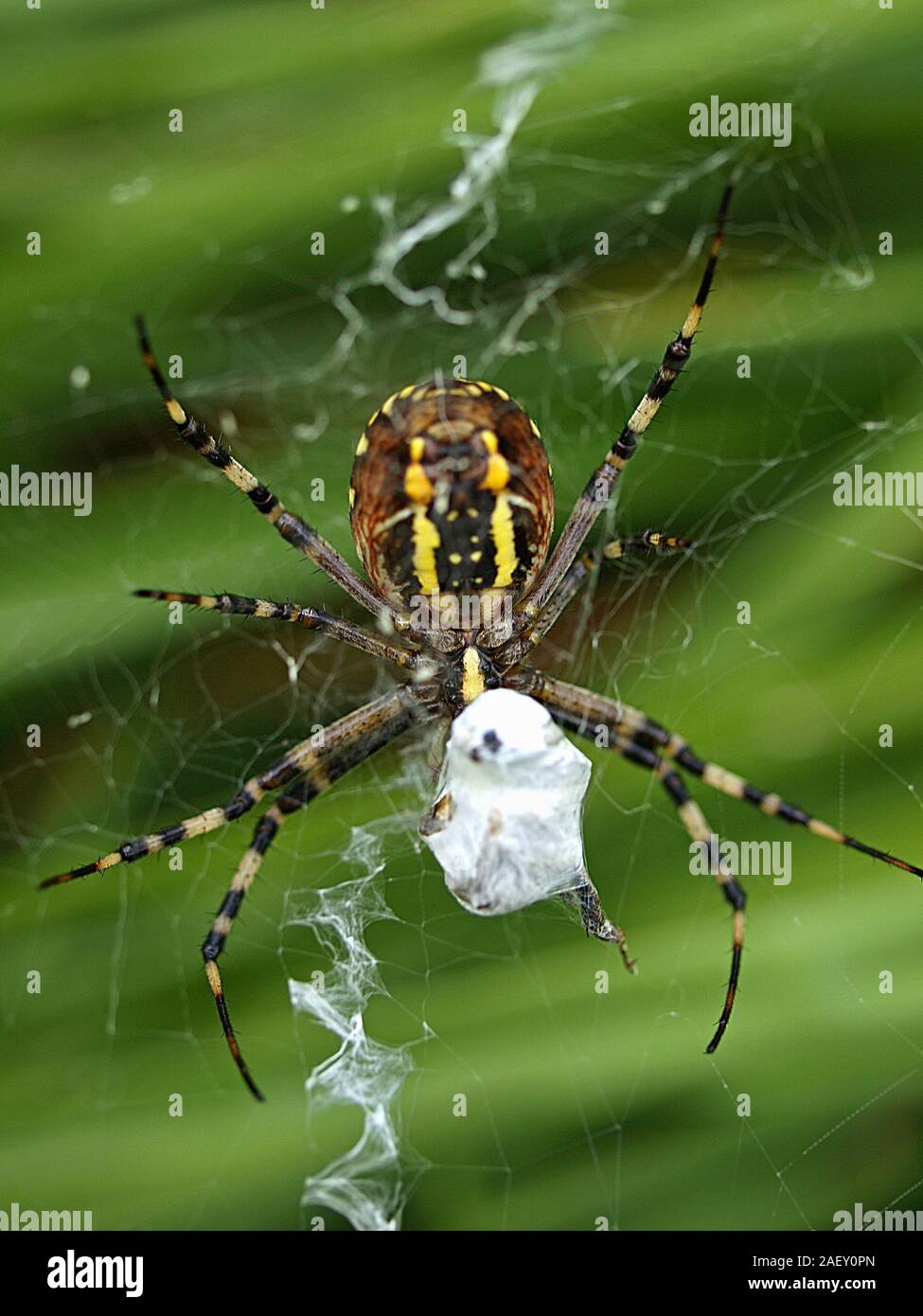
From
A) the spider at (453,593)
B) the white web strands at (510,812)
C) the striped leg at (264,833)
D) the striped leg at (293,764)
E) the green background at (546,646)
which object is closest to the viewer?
the white web strands at (510,812)

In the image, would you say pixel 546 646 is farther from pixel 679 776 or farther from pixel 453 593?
pixel 679 776

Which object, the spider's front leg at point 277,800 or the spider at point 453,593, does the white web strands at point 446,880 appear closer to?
the spider at point 453,593

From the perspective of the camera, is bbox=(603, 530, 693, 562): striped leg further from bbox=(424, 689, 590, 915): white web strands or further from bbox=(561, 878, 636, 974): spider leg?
bbox=(561, 878, 636, 974): spider leg

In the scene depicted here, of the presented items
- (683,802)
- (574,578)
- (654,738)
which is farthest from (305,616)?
(683,802)

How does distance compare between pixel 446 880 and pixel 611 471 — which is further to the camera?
pixel 611 471

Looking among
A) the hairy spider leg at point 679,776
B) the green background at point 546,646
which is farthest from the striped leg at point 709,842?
the green background at point 546,646

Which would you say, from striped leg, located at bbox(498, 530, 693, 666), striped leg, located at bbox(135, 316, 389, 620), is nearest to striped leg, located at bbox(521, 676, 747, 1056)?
striped leg, located at bbox(498, 530, 693, 666)
